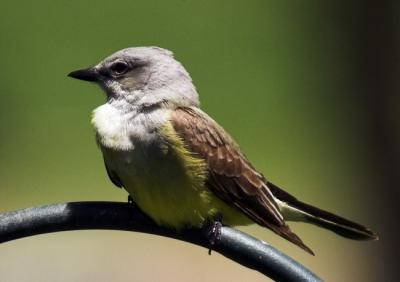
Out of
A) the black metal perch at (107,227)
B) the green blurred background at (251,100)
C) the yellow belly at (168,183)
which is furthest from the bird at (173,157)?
the green blurred background at (251,100)

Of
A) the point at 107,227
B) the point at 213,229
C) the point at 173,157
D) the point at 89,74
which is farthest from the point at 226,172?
the point at 107,227

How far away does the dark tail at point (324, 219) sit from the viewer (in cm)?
356

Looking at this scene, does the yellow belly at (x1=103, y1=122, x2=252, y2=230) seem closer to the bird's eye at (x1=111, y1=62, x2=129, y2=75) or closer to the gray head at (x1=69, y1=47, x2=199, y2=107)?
the gray head at (x1=69, y1=47, x2=199, y2=107)

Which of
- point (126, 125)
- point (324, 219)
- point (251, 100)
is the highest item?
point (126, 125)

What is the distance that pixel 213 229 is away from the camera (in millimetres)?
3150

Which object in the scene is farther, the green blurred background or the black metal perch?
the green blurred background

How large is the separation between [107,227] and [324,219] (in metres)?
1.18

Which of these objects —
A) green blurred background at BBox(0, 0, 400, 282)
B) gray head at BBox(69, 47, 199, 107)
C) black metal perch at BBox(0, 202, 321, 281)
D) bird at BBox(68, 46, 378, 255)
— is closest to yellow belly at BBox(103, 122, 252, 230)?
bird at BBox(68, 46, 378, 255)

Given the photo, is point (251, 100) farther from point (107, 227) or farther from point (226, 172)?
point (107, 227)

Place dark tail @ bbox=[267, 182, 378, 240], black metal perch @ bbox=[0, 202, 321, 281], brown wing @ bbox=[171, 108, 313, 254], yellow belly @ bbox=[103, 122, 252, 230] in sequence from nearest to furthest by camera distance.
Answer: black metal perch @ bbox=[0, 202, 321, 281] → yellow belly @ bbox=[103, 122, 252, 230] → brown wing @ bbox=[171, 108, 313, 254] → dark tail @ bbox=[267, 182, 378, 240]

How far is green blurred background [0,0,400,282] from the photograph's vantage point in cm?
730

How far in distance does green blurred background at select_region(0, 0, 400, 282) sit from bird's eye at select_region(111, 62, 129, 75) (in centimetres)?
319

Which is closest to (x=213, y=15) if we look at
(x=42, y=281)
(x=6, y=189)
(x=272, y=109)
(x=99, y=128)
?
(x=272, y=109)

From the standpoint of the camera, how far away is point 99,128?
3.43 metres
